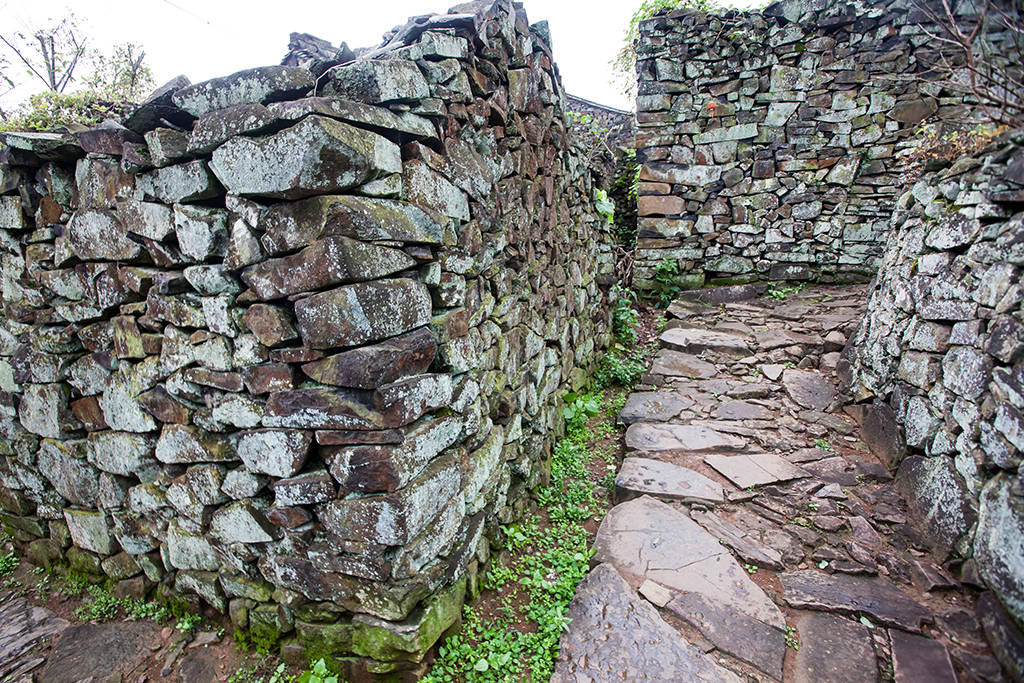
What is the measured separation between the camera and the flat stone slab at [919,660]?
2059 mm

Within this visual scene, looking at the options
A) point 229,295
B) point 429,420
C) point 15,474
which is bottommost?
point 15,474

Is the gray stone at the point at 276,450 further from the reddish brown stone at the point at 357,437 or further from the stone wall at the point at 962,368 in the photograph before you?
the stone wall at the point at 962,368

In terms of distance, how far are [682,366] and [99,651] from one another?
507cm

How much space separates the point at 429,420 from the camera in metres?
2.10

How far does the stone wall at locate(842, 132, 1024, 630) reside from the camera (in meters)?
2.28

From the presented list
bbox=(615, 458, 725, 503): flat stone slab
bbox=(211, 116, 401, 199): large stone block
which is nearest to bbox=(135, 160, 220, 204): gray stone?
bbox=(211, 116, 401, 199): large stone block

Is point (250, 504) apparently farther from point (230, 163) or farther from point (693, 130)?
point (693, 130)

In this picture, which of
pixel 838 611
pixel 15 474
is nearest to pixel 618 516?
pixel 838 611

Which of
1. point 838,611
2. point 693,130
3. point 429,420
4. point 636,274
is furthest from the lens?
point 636,274

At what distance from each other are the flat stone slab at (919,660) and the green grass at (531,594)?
144 cm

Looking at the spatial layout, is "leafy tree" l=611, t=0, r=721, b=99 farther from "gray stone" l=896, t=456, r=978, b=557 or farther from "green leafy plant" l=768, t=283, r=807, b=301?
"gray stone" l=896, t=456, r=978, b=557

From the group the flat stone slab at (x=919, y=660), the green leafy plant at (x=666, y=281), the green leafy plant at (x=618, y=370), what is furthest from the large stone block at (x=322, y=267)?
the green leafy plant at (x=666, y=281)

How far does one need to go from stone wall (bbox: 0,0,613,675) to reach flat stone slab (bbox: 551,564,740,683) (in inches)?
22.8

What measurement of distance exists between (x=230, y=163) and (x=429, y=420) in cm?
128
